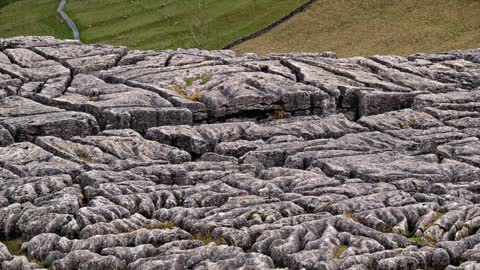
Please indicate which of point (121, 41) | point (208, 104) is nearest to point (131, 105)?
point (208, 104)

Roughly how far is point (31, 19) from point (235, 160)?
9948cm

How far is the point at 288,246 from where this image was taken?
21000mm

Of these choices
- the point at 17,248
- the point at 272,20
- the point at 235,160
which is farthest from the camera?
the point at 272,20

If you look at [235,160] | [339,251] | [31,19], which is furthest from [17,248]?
[31,19]

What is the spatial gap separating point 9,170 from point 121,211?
6.02 metres

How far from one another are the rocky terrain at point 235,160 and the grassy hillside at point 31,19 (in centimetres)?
7134

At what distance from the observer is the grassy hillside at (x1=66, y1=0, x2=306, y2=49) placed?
4031 inches

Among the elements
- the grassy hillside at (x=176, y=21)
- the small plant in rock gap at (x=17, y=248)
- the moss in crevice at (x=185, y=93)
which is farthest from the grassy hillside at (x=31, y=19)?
the small plant in rock gap at (x=17, y=248)

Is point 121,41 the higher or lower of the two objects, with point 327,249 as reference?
lower

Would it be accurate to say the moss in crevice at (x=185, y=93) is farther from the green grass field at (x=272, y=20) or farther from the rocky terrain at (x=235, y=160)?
the green grass field at (x=272, y=20)

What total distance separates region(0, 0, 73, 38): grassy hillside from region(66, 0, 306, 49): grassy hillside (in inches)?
124

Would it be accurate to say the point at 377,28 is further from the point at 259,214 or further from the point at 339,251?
the point at 339,251

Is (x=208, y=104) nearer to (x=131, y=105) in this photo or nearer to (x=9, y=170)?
(x=131, y=105)

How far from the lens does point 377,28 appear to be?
95.1 m
